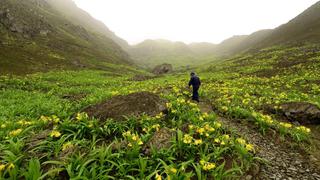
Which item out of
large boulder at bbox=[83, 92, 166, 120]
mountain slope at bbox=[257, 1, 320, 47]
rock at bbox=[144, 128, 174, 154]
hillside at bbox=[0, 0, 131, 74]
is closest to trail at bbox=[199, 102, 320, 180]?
rock at bbox=[144, 128, 174, 154]

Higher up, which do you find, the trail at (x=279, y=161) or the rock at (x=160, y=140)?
the rock at (x=160, y=140)

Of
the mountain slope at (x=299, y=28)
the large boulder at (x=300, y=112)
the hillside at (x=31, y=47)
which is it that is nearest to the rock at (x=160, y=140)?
the large boulder at (x=300, y=112)

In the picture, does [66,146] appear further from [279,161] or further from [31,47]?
[31,47]

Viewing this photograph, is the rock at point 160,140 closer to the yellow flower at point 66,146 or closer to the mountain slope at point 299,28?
the yellow flower at point 66,146

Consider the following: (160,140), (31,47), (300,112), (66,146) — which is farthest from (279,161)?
(31,47)

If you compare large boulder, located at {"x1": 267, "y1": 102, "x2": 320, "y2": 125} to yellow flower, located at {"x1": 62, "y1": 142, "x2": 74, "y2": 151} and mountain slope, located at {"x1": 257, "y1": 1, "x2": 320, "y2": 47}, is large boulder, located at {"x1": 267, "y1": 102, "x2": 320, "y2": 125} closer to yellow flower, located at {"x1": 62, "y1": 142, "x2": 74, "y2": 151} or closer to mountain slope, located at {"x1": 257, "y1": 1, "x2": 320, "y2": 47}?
yellow flower, located at {"x1": 62, "y1": 142, "x2": 74, "y2": 151}

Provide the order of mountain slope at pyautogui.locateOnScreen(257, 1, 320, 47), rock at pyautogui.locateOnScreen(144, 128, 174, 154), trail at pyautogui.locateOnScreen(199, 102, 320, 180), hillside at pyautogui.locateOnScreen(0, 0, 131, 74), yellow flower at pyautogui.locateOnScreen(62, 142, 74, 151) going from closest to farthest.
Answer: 1. yellow flower at pyautogui.locateOnScreen(62, 142, 74, 151)
2. trail at pyautogui.locateOnScreen(199, 102, 320, 180)
3. rock at pyautogui.locateOnScreen(144, 128, 174, 154)
4. hillside at pyautogui.locateOnScreen(0, 0, 131, 74)
5. mountain slope at pyautogui.locateOnScreen(257, 1, 320, 47)

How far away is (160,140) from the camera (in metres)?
8.96

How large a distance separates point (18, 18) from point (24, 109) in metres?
75.7

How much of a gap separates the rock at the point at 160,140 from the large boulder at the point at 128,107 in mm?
2187

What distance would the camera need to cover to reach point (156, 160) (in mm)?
7805

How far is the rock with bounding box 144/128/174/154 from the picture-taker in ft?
27.8

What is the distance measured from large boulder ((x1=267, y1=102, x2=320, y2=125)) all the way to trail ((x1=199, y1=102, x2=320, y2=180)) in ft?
13.4

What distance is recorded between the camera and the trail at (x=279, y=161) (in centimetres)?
799
